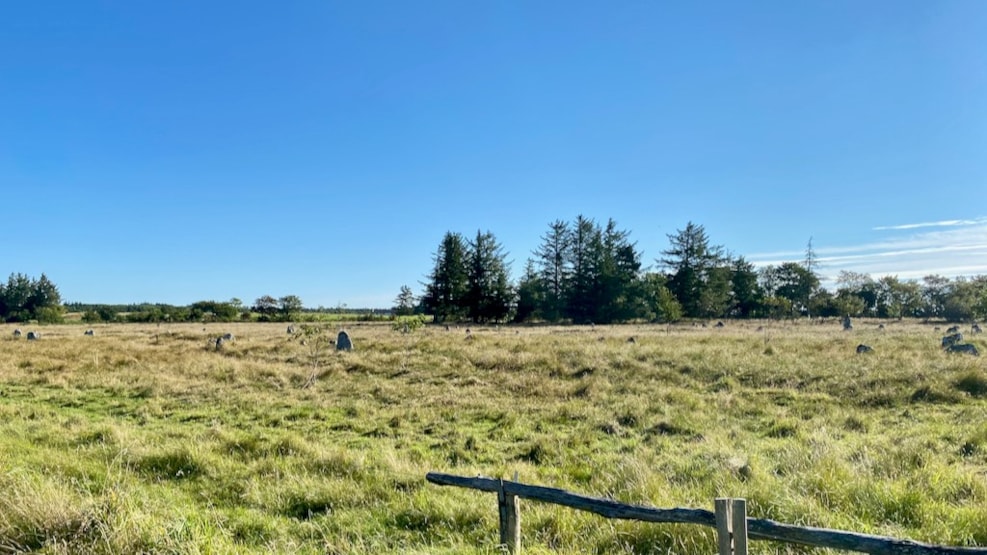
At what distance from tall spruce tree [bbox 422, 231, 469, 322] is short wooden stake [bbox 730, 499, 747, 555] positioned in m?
61.3

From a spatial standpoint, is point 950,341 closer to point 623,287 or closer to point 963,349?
point 963,349

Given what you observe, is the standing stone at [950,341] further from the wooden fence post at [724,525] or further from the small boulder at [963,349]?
the wooden fence post at [724,525]

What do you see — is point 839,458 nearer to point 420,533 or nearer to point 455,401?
point 420,533

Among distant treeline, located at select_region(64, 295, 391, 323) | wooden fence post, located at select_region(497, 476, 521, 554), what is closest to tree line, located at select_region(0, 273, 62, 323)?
distant treeline, located at select_region(64, 295, 391, 323)

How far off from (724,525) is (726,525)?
0.01 m

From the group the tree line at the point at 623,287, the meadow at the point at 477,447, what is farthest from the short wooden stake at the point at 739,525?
Answer: the tree line at the point at 623,287

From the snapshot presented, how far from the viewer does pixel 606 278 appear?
5856 cm

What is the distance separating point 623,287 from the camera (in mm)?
58406

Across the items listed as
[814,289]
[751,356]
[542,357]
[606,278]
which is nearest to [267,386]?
[542,357]

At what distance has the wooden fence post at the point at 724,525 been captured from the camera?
363cm

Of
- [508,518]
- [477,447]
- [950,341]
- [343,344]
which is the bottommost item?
[477,447]

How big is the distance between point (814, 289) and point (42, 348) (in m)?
75.5

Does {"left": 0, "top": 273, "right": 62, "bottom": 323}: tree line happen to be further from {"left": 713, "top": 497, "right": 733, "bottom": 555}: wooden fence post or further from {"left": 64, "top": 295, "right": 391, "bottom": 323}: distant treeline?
{"left": 713, "top": 497, "right": 733, "bottom": 555}: wooden fence post

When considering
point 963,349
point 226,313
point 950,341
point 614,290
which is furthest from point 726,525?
point 226,313
